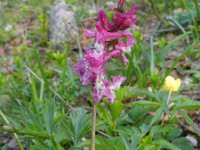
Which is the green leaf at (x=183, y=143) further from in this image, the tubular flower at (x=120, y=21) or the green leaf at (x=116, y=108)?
the tubular flower at (x=120, y=21)

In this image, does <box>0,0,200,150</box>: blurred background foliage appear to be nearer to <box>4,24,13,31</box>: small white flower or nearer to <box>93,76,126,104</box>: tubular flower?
<box>4,24,13,31</box>: small white flower

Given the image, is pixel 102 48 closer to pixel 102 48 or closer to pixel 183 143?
pixel 102 48

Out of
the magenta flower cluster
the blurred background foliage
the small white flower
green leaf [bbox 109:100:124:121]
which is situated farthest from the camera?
the small white flower

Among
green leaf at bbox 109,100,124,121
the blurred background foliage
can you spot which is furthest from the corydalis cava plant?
green leaf at bbox 109,100,124,121

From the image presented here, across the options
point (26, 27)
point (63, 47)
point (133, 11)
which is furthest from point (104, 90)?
point (26, 27)

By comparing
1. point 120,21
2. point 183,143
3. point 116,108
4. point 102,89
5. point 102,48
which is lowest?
point 183,143

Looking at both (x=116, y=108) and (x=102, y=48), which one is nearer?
(x=102, y=48)

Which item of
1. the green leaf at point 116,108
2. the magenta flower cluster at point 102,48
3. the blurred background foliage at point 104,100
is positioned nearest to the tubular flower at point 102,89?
the magenta flower cluster at point 102,48

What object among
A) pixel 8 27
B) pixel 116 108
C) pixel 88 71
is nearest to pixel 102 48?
pixel 88 71
